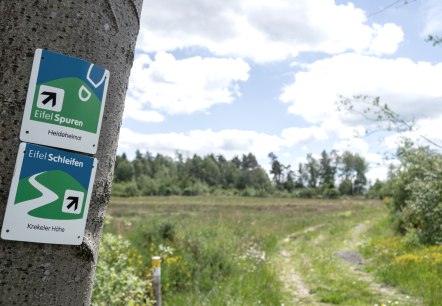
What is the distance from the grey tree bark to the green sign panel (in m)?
0.02

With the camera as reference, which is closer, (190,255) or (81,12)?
(81,12)

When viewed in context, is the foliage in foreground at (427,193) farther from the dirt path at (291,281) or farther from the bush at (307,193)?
the bush at (307,193)

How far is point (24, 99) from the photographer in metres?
1.06

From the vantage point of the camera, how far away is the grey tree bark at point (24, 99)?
3.37 ft

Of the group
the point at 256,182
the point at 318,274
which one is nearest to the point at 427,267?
the point at 318,274

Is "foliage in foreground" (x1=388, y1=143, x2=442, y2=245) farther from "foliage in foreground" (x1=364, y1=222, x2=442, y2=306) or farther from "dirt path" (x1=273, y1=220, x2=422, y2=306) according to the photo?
"dirt path" (x1=273, y1=220, x2=422, y2=306)

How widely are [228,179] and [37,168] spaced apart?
10661cm

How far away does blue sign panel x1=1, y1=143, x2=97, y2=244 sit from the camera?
3.46 feet

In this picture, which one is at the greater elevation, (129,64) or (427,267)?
(129,64)

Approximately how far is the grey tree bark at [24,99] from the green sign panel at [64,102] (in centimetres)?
2

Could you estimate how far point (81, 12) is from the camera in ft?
3.64

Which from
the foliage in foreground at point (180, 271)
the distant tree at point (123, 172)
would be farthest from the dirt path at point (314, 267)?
the distant tree at point (123, 172)

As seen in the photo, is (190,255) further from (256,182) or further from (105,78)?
(256,182)

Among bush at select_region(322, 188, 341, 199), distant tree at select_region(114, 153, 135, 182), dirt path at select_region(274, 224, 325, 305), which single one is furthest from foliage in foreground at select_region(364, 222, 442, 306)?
distant tree at select_region(114, 153, 135, 182)
